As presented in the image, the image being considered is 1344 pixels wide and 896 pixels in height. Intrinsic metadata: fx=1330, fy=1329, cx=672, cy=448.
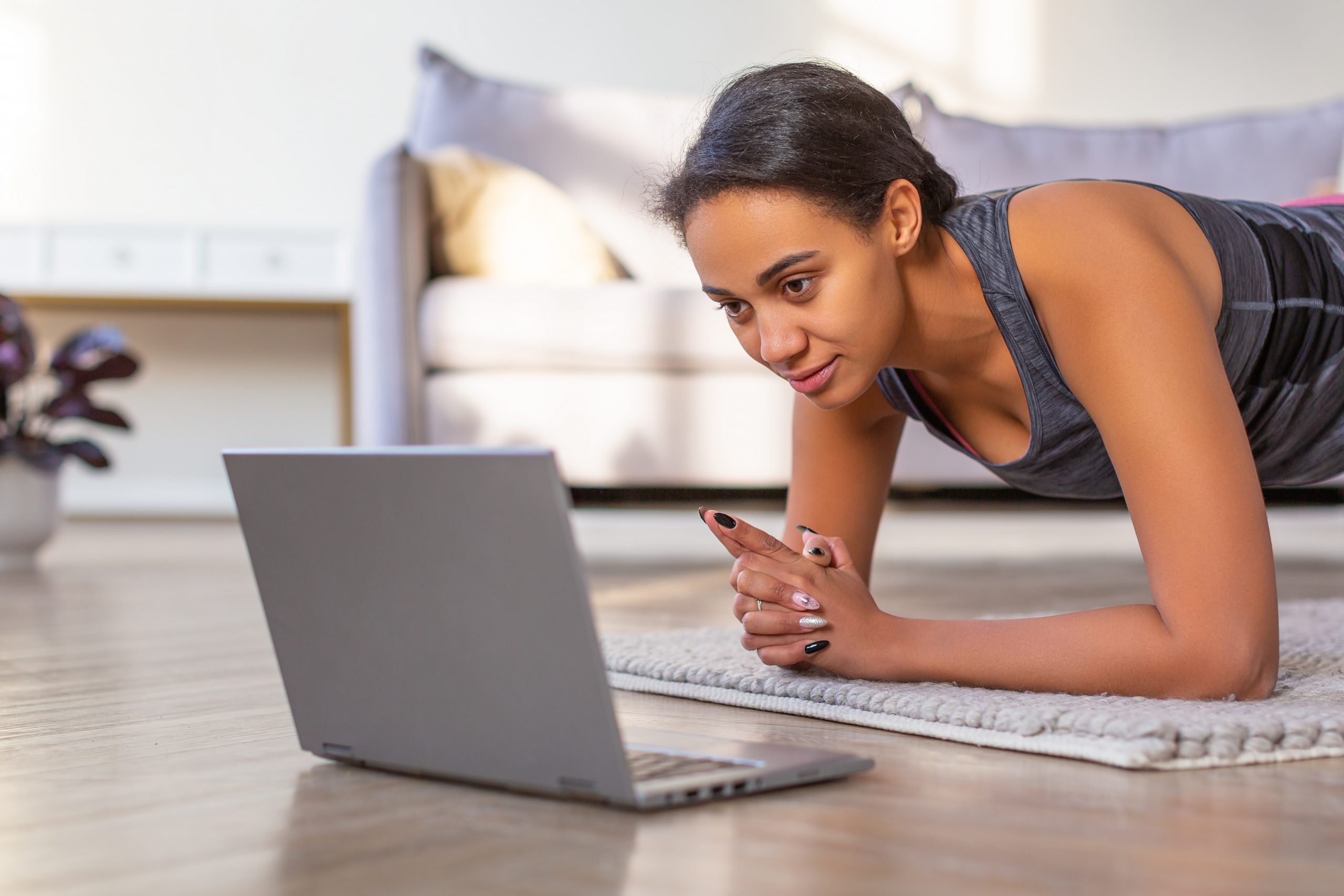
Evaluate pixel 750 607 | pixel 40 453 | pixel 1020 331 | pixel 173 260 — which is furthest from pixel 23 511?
pixel 1020 331

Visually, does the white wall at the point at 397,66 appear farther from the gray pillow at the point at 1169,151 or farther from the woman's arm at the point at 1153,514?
the woman's arm at the point at 1153,514

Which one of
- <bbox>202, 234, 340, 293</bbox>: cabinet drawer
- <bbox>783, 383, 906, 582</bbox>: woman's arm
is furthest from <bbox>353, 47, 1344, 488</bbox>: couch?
<bbox>202, 234, 340, 293</bbox>: cabinet drawer

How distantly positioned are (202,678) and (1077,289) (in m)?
0.81

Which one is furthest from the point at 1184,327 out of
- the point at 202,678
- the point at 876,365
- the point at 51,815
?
the point at 202,678

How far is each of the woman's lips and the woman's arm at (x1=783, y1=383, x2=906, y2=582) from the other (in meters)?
0.28

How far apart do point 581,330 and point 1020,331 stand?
4.12ft

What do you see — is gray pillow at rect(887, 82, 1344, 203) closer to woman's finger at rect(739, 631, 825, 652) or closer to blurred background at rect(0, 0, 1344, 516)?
blurred background at rect(0, 0, 1344, 516)

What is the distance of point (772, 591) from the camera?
94 centimetres

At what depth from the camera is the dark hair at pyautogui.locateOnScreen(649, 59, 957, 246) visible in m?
0.91

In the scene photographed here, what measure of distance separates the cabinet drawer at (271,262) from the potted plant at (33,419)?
1289mm

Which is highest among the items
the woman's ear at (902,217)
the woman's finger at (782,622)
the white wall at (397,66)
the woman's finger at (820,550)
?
the white wall at (397,66)

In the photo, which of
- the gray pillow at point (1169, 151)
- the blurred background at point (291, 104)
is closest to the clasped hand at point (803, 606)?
the gray pillow at point (1169, 151)

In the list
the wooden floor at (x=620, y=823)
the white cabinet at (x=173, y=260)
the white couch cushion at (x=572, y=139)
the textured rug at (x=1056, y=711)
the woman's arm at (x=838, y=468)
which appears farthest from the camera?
the white cabinet at (x=173, y=260)

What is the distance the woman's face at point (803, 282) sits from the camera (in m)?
0.91
